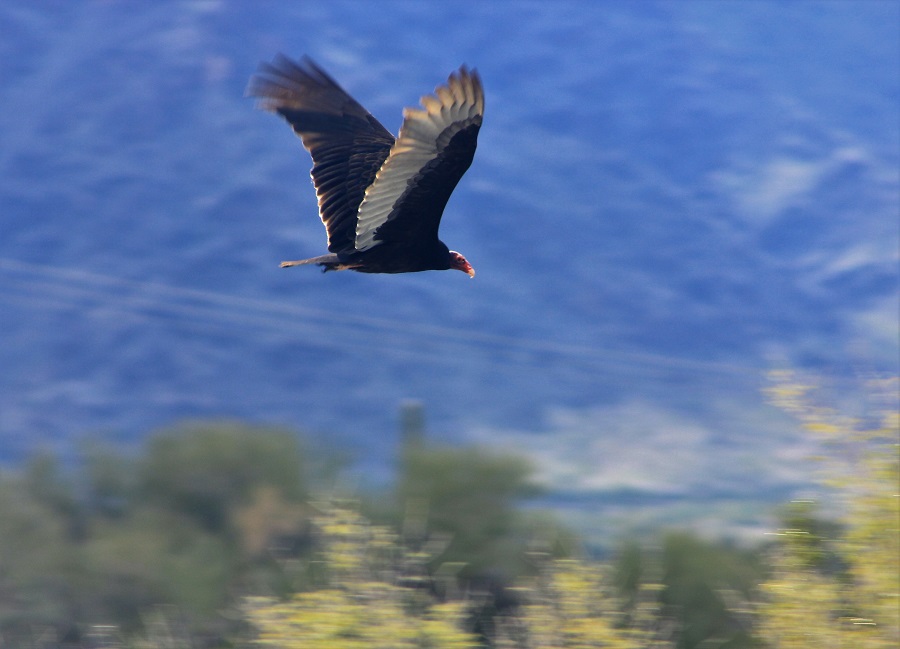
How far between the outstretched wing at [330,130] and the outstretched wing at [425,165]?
16.2 inches

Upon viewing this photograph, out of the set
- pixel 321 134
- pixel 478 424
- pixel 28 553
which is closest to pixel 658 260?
pixel 478 424

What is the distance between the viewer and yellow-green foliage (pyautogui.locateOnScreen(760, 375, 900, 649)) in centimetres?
420

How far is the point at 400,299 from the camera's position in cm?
4256

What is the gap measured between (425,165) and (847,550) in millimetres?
2150

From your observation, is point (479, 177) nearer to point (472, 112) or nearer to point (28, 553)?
point (28, 553)

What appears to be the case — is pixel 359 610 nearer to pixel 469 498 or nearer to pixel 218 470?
pixel 469 498

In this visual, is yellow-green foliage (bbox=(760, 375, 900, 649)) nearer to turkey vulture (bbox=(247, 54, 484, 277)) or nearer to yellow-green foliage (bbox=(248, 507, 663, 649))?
yellow-green foliage (bbox=(248, 507, 663, 649))

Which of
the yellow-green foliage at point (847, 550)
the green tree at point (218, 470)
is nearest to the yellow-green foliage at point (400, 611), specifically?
the yellow-green foliage at point (847, 550)

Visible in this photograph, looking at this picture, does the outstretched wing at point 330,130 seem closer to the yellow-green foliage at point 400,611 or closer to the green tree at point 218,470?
the yellow-green foliage at point 400,611

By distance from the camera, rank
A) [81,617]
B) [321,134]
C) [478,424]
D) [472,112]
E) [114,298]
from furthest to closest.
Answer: [114,298]
[478,424]
[81,617]
[321,134]
[472,112]

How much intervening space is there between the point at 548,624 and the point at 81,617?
9.63 m

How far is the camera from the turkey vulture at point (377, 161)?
4.40 m

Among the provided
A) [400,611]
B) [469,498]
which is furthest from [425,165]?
[469,498]

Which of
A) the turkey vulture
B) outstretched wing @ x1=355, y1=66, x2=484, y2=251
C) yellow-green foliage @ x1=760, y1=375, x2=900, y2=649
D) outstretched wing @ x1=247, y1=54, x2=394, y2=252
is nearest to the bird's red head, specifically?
the turkey vulture
